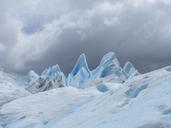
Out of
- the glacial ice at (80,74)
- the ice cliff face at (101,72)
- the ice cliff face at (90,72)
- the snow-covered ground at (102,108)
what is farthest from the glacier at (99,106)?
the ice cliff face at (101,72)

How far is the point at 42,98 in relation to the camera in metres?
21.8

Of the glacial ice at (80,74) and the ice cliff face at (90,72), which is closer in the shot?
the ice cliff face at (90,72)

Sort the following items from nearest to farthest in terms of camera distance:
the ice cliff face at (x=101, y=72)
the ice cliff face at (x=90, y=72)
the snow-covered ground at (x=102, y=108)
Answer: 1. the snow-covered ground at (x=102, y=108)
2. the ice cliff face at (x=90, y=72)
3. the ice cliff face at (x=101, y=72)

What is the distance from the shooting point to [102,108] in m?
14.8

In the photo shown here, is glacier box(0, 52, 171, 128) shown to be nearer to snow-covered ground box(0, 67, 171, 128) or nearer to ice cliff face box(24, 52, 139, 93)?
snow-covered ground box(0, 67, 171, 128)

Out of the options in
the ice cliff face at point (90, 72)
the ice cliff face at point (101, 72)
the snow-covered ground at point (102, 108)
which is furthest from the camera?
the ice cliff face at point (101, 72)

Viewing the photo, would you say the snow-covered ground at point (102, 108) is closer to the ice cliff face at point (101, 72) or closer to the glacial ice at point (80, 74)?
the ice cliff face at point (101, 72)

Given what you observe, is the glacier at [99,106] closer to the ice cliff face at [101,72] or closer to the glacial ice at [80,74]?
the glacial ice at [80,74]

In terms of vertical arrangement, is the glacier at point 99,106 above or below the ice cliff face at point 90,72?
below

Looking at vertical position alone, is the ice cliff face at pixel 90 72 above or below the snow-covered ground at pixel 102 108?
above

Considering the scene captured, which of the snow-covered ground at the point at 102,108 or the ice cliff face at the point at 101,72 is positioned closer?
the snow-covered ground at the point at 102,108

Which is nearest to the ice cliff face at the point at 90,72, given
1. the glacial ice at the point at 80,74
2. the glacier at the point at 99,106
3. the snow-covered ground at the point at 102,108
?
the glacial ice at the point at 80,74

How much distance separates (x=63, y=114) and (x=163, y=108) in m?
7.64

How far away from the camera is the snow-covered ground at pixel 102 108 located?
11258 mm
